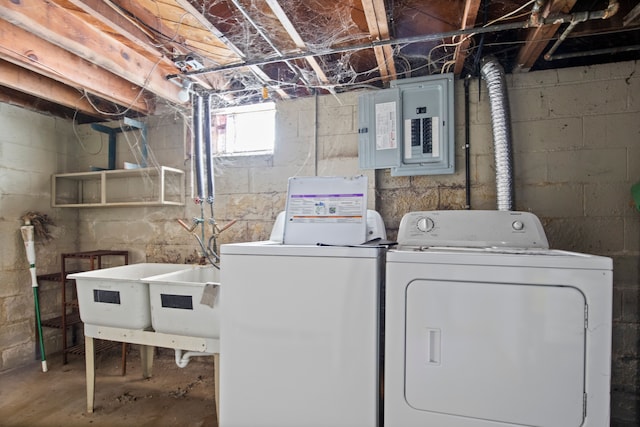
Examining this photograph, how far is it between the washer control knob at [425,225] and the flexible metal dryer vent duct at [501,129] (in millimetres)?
561

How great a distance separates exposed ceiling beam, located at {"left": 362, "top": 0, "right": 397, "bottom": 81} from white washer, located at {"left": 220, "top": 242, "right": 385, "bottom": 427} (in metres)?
1.07

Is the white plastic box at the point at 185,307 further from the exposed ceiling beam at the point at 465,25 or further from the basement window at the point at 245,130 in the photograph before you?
the exposed ceiling beam at the point at 465,25

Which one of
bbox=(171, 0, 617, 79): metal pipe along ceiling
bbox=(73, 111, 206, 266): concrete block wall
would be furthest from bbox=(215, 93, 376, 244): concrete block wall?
bbox=(171, 0, 617, 79): metal pipe along ceiling

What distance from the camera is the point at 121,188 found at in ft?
9.61

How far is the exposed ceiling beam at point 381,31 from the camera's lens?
4.79 feet

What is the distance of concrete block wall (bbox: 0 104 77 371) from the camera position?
8.50ft

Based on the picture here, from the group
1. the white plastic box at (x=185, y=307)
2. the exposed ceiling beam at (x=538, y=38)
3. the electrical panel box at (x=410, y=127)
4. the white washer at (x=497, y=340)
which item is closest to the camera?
the white washer at (x=497, y=340)

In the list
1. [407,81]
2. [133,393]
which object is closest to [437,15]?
[407,81]

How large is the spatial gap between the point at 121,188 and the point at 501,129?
297 cm

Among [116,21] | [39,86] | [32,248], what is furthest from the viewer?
[32,248]

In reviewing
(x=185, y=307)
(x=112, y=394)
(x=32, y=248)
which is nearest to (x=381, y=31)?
(x=185, y=307)

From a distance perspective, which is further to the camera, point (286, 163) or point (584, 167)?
point (286, 163)

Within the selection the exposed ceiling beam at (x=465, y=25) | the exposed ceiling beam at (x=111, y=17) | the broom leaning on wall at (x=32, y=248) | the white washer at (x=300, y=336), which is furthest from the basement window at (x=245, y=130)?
the broom leaning on wall at (x=32, y=248)

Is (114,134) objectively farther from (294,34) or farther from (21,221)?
(294,34)
